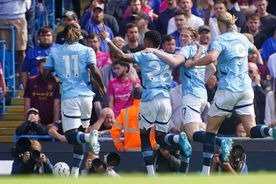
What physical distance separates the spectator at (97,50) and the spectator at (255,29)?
2.67 meters

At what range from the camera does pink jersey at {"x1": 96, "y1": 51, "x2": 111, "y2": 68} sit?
23.4 metres

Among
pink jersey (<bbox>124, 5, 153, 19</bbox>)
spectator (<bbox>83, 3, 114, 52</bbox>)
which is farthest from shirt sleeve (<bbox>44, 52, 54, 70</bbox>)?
pink jersey (<bbox>124, 5, 153, 19</bbox>)

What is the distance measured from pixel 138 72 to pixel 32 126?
2.27 meters

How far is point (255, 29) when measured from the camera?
24.4m

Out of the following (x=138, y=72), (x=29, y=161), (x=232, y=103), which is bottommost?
(x=29, y=161)

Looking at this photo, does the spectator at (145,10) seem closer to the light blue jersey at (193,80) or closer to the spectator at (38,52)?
the spectator at (38,52)

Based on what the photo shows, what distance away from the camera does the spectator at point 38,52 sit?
23703mm

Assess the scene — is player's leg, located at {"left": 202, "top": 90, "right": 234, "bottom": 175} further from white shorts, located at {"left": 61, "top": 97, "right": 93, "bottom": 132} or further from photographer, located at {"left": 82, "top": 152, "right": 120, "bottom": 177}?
white shorts, located at {"left": 61, "top": 97, "right": 93, "bottom": 132}

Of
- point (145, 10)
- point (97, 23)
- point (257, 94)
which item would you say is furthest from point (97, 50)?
point (257, 94)

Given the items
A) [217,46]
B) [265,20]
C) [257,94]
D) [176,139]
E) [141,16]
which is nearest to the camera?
[217,46]

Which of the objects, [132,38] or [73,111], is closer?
[73,111]

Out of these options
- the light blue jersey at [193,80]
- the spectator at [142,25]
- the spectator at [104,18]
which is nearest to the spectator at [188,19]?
the spectator at [142,25]

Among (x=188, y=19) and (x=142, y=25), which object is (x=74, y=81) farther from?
(x=188, y=19)

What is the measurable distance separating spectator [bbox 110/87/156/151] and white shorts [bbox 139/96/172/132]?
2.86 ft
